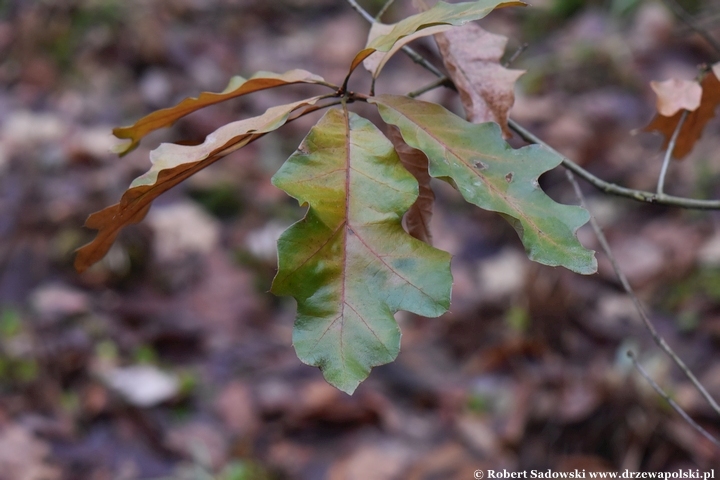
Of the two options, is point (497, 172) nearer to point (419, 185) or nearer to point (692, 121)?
point (419, 185)

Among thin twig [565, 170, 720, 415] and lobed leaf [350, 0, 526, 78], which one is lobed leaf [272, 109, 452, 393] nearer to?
lobed leaf [350, 0, 526, 78]

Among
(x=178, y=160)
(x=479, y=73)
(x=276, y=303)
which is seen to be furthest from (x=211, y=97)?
(x=276, y=303)

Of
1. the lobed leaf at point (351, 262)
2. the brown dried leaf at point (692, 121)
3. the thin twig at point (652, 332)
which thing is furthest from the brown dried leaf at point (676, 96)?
the lobed leaf at point (351, 262)

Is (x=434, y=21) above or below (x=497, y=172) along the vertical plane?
above

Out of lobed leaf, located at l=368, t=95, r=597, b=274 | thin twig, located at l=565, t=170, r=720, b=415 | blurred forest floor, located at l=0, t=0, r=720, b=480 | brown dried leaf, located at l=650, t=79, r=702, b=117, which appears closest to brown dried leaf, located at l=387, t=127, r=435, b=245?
lobed leaf, located at l=368, t=95, r=597, b=274

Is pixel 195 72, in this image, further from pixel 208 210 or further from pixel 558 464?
pixel 558 464

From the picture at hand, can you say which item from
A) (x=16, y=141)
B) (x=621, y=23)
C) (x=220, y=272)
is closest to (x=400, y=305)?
(x=220, y=272)

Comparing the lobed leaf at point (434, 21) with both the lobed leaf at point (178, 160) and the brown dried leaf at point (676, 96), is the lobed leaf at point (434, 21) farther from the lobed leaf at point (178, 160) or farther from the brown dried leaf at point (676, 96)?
the brown dried leaf at point (676, 96)
